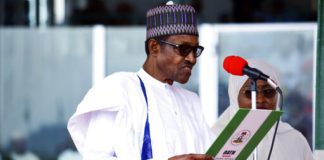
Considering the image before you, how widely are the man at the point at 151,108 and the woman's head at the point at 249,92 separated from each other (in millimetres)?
949

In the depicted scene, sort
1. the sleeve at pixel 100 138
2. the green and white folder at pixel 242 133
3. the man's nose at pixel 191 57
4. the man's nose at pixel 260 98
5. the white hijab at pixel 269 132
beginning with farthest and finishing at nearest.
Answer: the white hijab at pixel 269 132 → the man's nose at pixel 260 98 → the man's nose at pixel 191 57 → the sleeve at pixel 100 138 → the green and white folder at pixel 242 133

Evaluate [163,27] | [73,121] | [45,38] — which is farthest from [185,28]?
[45,38]

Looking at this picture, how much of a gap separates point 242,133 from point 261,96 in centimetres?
134

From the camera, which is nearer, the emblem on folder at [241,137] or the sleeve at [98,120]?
the emblem on folder at [241,137]

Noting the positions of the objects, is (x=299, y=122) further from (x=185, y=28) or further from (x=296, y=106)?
(x=185, y=28)

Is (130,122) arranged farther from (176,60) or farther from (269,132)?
(269,132)

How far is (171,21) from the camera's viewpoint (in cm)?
476

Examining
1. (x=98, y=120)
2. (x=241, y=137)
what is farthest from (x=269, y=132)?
(x=98, y=120)

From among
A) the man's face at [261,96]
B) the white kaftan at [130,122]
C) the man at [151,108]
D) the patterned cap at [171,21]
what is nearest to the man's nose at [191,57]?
the man at [151,108]

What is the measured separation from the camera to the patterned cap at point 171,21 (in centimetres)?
475

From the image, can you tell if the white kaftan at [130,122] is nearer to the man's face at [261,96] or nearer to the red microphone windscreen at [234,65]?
the red microphone windscreen at [234,65]

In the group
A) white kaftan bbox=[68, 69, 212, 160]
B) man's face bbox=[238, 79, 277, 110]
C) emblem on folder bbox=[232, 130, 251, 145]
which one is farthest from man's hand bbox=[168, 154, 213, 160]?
man's face bbox=[238, 79, 277, 110]

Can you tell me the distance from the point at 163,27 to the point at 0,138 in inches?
217

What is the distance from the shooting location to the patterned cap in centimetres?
475
